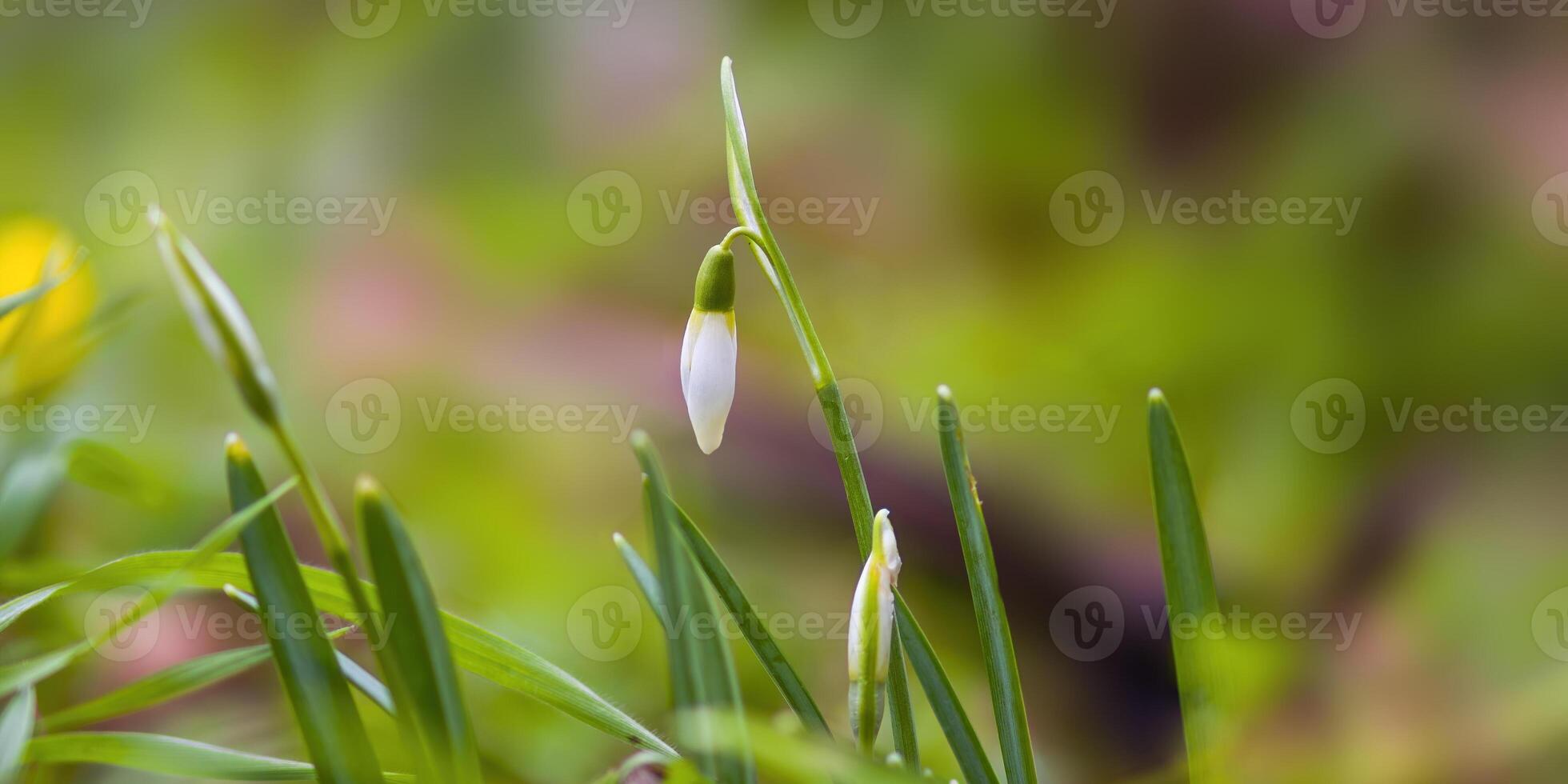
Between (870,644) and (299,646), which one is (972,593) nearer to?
(870,644)

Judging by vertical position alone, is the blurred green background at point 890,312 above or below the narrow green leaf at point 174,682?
above

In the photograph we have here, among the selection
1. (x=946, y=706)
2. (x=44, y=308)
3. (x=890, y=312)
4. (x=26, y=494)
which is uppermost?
(x=890, y=312)

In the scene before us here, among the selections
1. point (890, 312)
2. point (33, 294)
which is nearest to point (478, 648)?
point (33, 294)

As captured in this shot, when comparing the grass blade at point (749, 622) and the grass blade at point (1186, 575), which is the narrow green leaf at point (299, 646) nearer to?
the grass blade at point (749, 622)

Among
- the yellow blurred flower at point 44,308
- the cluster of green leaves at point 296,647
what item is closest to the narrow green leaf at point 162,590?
the cluster of green leaves at point 296,647

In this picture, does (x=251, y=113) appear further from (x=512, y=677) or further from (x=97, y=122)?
(x=512, y=677)

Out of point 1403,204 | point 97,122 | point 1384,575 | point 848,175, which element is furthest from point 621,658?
point 97,122
